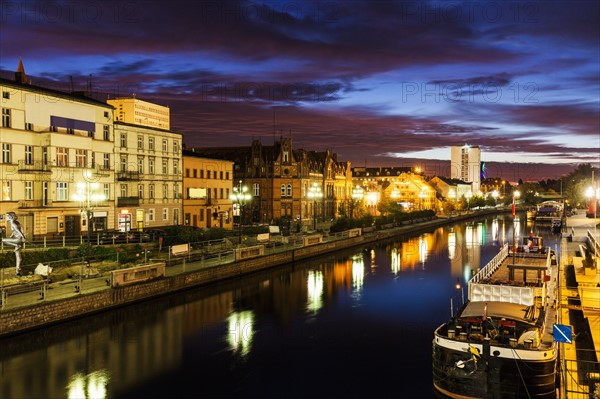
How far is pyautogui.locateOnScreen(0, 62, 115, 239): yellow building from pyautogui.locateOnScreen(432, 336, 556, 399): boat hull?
2915cm

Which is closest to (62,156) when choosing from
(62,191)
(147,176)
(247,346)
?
(62,191)

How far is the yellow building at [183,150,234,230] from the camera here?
63531 mm

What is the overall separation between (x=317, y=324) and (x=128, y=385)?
1205 centimetres

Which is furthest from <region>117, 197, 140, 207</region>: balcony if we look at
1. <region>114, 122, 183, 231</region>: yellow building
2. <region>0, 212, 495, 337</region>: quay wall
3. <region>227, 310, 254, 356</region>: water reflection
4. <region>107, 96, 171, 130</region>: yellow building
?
<region>227, 310, 254, 356</region>: water reflection

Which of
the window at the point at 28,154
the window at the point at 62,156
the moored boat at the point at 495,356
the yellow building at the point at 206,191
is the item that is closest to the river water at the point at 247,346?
the moored boat at the point at 495,356

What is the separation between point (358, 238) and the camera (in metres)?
67.4

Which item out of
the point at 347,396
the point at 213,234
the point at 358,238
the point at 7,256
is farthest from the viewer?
the point at 358,238

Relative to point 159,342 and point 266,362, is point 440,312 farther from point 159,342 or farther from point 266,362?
point 159,342

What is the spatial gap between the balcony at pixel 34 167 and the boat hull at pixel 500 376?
117 ft

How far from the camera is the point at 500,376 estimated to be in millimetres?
17406

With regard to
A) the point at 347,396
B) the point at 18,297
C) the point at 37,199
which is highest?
the point at 37,199

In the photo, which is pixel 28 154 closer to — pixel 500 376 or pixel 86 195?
pixel 86 195

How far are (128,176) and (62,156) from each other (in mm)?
8783

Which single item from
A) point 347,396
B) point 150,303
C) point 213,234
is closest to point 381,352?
point 347,396
